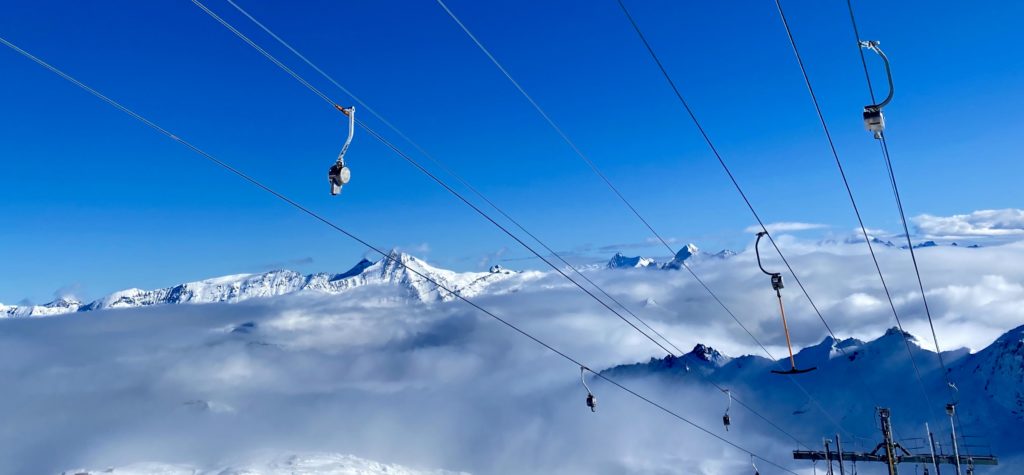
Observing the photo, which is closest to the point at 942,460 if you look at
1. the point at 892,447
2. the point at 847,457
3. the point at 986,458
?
the point at 986,458

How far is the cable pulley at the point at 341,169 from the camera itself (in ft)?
45.5

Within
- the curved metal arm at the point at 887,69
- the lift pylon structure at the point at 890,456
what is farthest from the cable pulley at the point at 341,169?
the lift pylon structure at the point at 890,456

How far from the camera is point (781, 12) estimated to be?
474 inches

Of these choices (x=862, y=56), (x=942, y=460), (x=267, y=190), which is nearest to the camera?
(x=862, y=56)

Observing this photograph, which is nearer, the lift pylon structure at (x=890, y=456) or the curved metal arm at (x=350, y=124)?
the curved metal arm at (x=350, y=124)

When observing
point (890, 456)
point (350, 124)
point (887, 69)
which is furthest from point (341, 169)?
point (890, 456)

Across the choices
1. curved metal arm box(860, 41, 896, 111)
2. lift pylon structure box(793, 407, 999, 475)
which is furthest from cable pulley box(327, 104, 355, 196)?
lift pylon structure box(793, 407, 999, 475)

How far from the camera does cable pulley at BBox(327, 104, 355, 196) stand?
45.5 feet

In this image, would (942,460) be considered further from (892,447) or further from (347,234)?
(347,234)

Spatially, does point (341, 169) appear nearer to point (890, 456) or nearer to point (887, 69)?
point (887, 69)

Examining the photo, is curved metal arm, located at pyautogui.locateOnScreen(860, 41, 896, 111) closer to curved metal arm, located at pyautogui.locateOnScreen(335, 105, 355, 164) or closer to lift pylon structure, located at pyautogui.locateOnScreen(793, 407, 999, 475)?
curved metal arm, located at pyautogui.locateOnScreen(335, 105, 355, 164)

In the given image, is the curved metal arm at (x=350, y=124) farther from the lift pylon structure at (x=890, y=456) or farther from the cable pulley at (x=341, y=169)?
the lift pylon structure at (x=890, y=456)

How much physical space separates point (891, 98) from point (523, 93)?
9.17 meters

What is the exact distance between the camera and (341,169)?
1398cm
